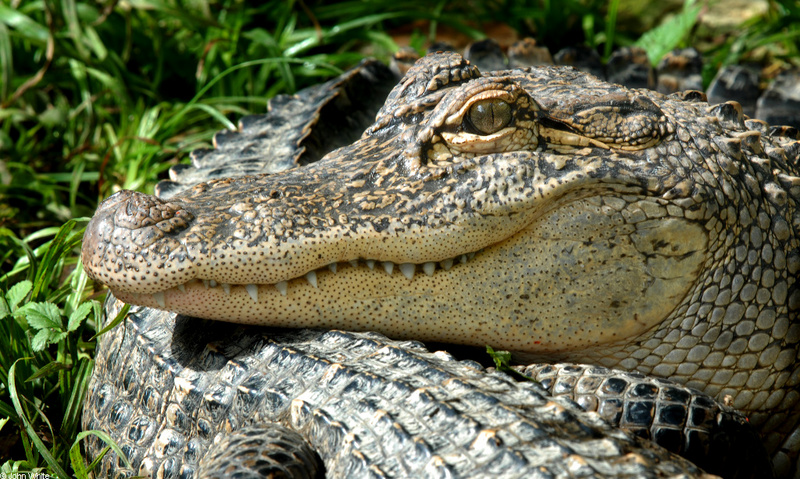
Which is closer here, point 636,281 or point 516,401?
point 516,401

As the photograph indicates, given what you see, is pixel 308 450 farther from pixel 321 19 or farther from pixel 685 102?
pixel 321 19

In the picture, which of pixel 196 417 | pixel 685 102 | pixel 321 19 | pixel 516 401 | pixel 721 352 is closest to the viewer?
pixel 516 401

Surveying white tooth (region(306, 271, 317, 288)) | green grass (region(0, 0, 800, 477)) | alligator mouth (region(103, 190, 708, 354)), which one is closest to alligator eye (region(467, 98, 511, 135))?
alligator mouth (region(103, 190, 708, 354))

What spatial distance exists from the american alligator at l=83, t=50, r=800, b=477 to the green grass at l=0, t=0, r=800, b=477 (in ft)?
2.95

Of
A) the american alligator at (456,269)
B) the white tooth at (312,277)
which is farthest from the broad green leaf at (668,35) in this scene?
the white tooth at (312,277)

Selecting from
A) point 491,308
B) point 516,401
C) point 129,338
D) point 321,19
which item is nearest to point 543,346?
point 491,308

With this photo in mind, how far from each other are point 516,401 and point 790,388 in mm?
1379

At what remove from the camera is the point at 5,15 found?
5.10 meters

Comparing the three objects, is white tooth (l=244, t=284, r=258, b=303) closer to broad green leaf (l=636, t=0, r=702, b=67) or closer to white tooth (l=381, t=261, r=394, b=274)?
white tooth (l=381, t=261, r=394, b=274)

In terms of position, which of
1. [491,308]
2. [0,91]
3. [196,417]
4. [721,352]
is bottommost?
[196,417]

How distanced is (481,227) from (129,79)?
3.84 m

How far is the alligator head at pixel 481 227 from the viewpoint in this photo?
2.37 metres

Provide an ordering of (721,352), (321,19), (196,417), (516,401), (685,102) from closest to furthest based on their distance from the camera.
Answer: (516,401) → (196,417) → (721,352) → (685,102) → (321,19)

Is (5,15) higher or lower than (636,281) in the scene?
higher
